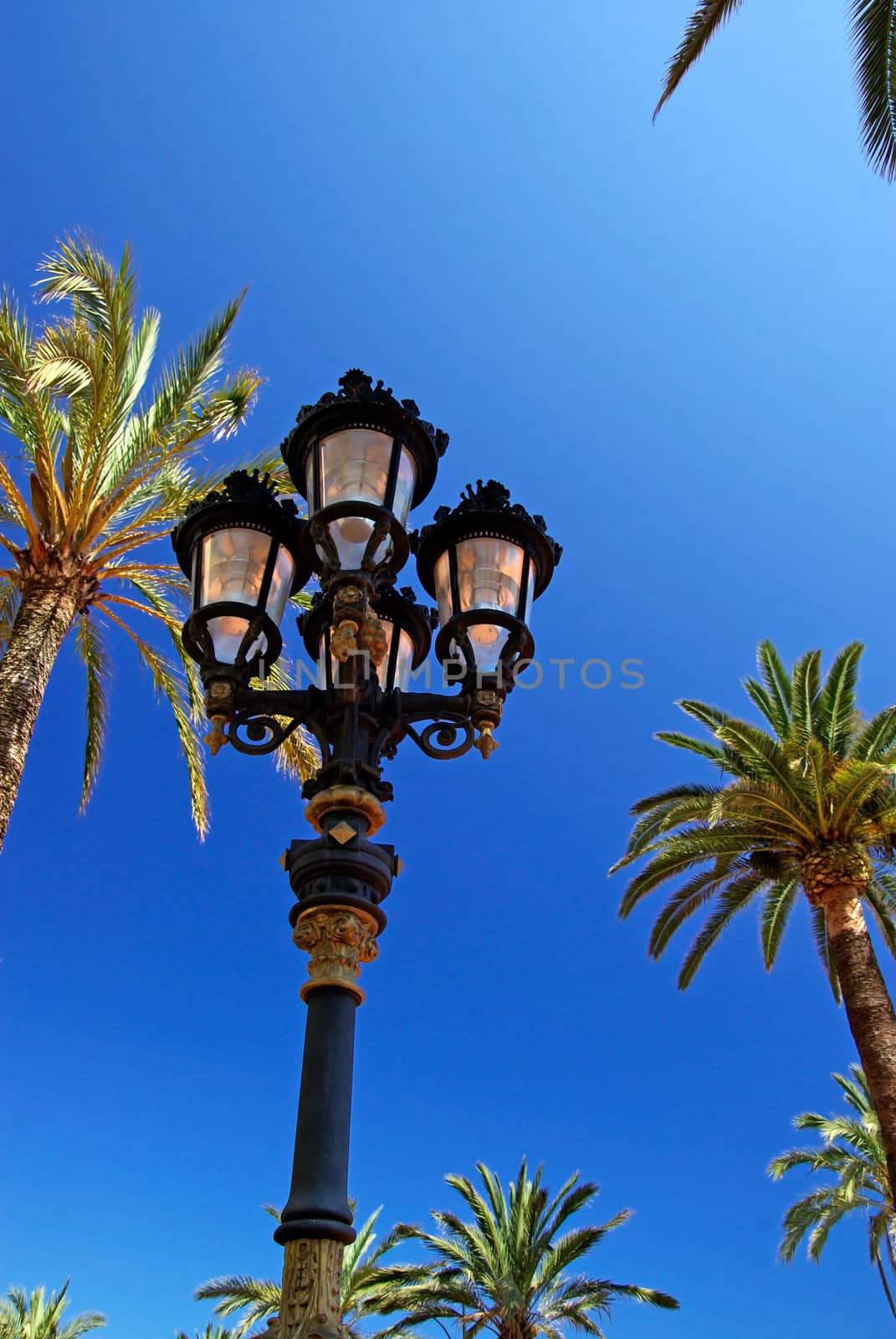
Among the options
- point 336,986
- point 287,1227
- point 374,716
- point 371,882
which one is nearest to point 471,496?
point 374,716

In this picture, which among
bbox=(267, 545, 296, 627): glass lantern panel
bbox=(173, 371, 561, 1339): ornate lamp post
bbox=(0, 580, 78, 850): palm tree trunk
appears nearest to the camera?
bbox=(173, 371, 561, 1339): ornate lamp post

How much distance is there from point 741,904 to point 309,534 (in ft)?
48.9

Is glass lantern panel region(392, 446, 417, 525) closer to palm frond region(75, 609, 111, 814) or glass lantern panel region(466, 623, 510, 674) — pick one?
glass lantern panel region(466, 623, 510, 674)

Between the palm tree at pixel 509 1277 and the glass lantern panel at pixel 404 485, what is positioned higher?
the palm tree at pixel 509 1277

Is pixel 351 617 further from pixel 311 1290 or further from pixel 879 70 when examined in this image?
pixel 879 70

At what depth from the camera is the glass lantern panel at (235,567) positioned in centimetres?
454

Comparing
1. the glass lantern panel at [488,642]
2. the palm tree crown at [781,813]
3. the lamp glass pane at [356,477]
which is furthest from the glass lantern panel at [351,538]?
the palm tree crown at [781,813]

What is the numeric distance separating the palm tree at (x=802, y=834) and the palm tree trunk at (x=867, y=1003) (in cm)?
2

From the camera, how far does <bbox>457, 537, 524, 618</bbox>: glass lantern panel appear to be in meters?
4.69

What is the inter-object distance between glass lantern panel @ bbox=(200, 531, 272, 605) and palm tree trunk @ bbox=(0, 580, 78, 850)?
5.75 meters

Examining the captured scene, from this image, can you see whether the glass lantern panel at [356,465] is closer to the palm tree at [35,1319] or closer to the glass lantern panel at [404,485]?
the glass lantern panel at [404,485]

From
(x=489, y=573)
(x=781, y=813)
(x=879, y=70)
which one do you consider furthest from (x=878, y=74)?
(x=781, y=813)

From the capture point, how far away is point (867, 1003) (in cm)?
1486

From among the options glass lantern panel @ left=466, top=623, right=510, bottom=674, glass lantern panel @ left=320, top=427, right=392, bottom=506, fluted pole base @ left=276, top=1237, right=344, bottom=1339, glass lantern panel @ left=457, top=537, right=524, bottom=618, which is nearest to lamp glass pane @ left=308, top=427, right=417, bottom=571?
glass lantern panel @ left=320, top=427, right=392, bottom=506
